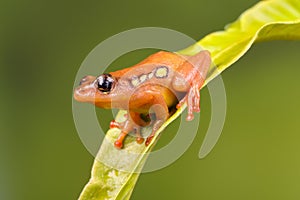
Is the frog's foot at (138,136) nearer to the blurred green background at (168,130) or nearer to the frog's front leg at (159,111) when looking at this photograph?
the frog's front leg at (159,111)

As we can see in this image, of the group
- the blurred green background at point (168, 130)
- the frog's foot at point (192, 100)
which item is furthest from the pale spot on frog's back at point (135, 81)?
the blurred green background at point (168, 130)

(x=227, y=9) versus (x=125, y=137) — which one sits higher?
(x=227, y=9)

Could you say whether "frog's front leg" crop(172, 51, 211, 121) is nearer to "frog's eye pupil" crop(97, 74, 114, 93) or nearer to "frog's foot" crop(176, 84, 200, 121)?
"frog's foot" crop(176, 84, 200, 121)

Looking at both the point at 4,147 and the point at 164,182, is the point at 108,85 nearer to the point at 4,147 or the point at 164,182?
the point at 164,182

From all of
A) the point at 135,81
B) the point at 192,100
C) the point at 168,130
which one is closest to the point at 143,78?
the point at 135,81

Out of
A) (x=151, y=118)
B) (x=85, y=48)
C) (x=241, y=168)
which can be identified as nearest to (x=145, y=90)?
(x=151, y=118)

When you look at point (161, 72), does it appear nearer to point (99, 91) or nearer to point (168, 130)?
point (99, 91)

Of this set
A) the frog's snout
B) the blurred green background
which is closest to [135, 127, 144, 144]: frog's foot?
the frog's snout
